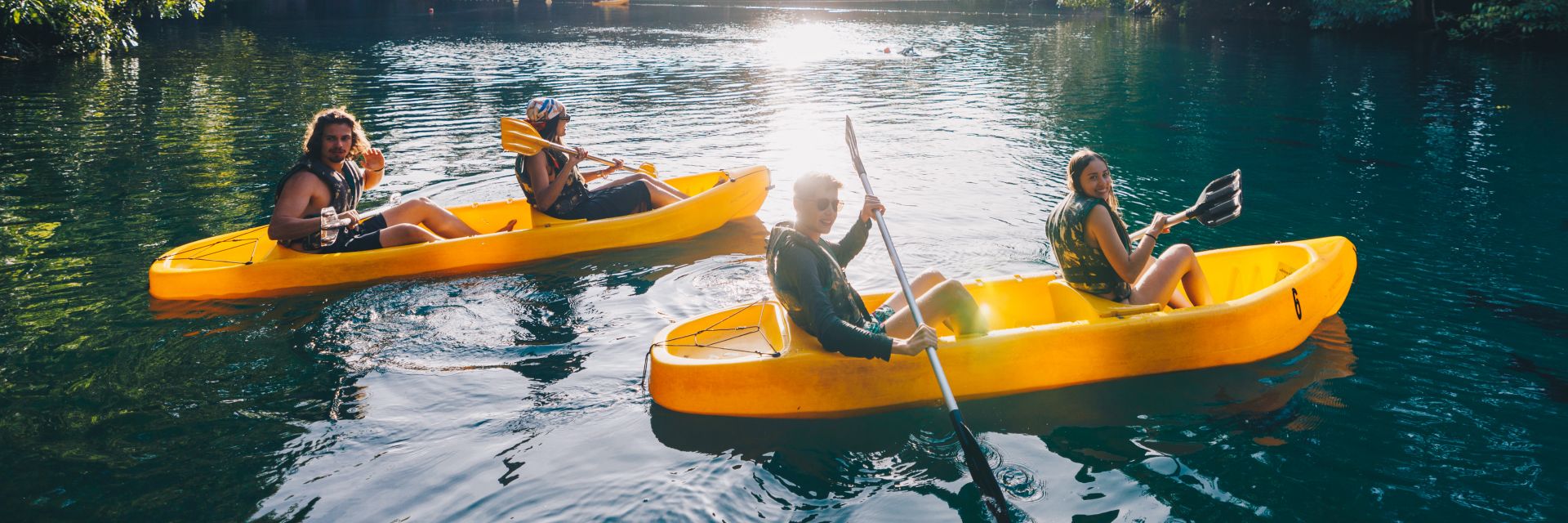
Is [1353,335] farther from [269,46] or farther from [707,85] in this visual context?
[269,46]

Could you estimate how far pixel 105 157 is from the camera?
1277 centimetres

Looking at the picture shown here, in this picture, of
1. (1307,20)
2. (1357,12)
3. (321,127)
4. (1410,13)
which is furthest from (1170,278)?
(1307,20)

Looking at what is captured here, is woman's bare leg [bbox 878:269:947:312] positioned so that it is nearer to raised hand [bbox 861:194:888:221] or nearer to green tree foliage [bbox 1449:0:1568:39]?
raised hand [bbox 861:194:888:221]

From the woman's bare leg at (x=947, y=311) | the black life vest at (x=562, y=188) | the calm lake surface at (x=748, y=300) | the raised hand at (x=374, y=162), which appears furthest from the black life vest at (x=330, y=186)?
the woman's bare leg at (x=947, y=311)

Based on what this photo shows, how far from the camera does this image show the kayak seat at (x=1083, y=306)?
562 cm

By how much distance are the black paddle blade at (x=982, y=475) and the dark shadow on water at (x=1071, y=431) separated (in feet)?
0.26

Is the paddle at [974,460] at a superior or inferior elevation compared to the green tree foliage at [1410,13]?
inferior

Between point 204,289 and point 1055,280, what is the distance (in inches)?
247

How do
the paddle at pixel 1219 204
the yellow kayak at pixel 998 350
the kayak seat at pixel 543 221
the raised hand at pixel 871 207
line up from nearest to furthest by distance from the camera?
the yellow kayak at pixel 998 350, the raised hand at pixel 871 207, the paddle at pixel 1219 204, the kayak seat at pixel 543 221

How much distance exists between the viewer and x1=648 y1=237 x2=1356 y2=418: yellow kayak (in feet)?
17.1

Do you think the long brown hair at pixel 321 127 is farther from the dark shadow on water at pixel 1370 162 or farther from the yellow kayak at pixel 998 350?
the dark shadow on water at pixel 1370 162

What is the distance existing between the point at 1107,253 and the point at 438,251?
5.28 metres

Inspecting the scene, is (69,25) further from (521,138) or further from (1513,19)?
(1513,19)

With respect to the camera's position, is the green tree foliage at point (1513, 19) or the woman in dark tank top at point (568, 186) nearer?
the woman in dark tank top at point (568, 186)
